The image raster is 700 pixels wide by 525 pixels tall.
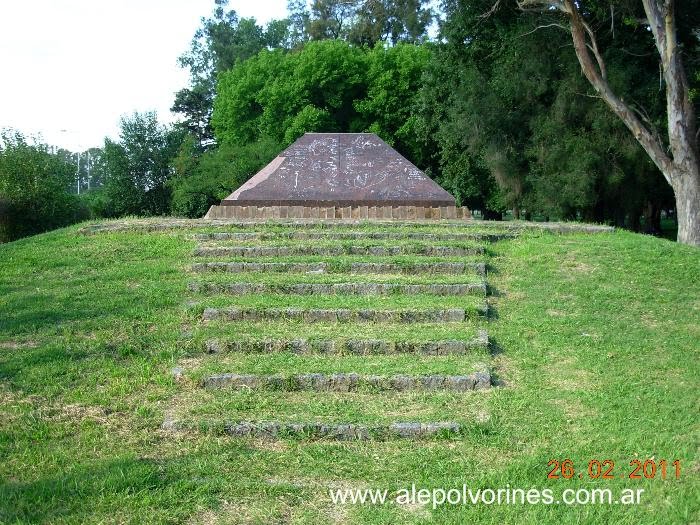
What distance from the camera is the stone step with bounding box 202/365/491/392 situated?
596 centimetres

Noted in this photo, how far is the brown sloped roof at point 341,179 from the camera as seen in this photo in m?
13.6

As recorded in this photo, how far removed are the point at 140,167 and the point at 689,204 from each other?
91.0ft

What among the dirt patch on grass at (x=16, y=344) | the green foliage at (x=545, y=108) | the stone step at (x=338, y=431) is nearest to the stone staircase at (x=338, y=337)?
the stone step at (x=338, y=431)

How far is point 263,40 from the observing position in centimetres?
4628

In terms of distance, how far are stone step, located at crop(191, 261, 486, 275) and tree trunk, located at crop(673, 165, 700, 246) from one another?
566 cm

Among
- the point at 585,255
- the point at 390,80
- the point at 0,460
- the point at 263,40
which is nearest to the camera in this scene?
the point at 0,460

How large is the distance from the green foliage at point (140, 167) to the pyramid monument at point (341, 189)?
2178cm

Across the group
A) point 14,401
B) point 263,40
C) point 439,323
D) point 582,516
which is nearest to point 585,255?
point 439,323

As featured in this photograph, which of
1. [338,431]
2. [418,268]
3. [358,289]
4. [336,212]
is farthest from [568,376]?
[336,212]

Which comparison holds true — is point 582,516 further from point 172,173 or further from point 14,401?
point 172,173

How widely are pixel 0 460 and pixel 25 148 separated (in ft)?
71.0

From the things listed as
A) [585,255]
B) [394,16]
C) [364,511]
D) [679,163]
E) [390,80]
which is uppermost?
[394,16]

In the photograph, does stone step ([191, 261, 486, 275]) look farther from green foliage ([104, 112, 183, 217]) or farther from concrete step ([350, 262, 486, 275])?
green foliage ([104, 112, 183, 217])

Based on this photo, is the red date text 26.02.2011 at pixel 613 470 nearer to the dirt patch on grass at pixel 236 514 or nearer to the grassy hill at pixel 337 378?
the grassy hill at pixel 337 378
